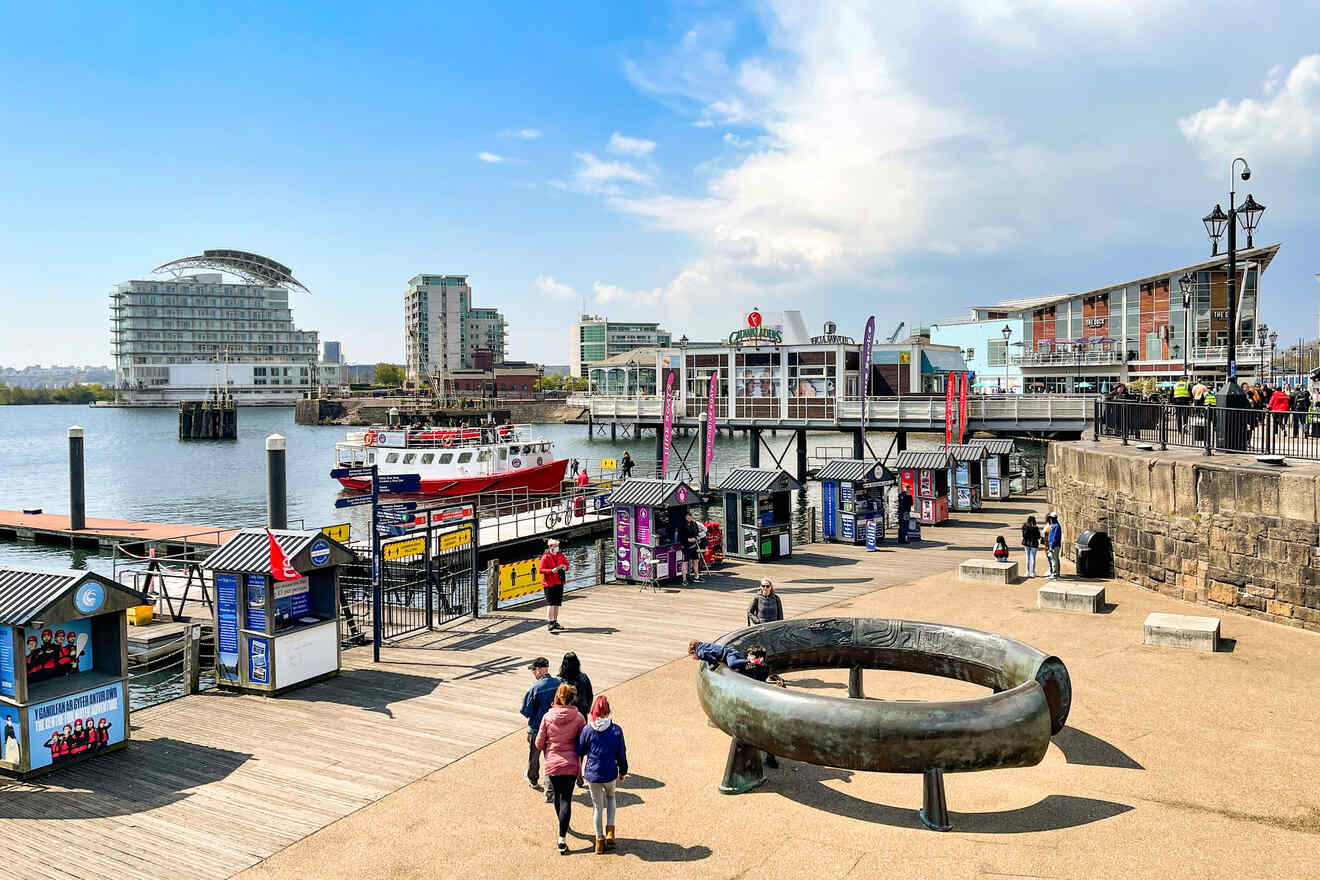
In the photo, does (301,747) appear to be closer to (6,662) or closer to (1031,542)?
(6,662)

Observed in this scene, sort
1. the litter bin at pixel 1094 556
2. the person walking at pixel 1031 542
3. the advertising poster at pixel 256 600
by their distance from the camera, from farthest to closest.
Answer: the person walking at pixel 1031 542
the litter bin at pixel 1094 556
the advertising poster at pixel 256 600

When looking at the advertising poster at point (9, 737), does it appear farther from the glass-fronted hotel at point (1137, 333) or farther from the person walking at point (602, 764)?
the glass-fronted hotel at point (1137, 333)

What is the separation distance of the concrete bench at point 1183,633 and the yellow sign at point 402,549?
44.5 feet

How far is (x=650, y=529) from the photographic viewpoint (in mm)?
20906

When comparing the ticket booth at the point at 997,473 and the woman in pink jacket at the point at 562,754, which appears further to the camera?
the ticket booth at the point at 997,473

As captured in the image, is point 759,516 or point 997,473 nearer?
point 759,516

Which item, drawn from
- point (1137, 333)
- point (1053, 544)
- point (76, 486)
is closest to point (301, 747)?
point (1053, 544)

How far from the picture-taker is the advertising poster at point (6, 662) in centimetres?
1008

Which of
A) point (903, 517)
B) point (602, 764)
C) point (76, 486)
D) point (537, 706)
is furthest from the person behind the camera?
point (76, 486)

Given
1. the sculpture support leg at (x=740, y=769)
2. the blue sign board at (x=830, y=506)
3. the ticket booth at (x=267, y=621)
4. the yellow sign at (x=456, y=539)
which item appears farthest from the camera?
the blue sign board at (x=830, y=506)

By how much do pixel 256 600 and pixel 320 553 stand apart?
1086mm

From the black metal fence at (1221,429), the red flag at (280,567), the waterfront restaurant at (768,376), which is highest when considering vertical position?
the waterfront restaurant at (768,376)

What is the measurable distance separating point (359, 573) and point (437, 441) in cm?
2663

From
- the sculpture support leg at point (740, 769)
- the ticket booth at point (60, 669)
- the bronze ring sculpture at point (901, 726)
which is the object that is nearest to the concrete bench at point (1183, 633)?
the bronze ring sculpture at point (901, 726)
